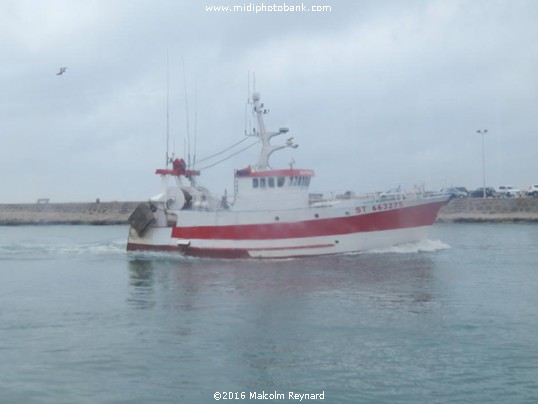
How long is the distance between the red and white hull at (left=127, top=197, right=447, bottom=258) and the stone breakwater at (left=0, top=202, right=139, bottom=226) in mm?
39832

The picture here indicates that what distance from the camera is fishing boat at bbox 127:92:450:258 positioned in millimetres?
26625

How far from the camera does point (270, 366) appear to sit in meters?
11.8

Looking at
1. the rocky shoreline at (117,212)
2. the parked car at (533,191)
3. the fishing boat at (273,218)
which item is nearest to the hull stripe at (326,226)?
the fishing boat at (273,218)

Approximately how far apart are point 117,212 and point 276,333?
59.2 meters

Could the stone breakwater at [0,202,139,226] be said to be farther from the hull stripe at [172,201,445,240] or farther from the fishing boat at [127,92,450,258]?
the hull stripe at [172,201,445,240]

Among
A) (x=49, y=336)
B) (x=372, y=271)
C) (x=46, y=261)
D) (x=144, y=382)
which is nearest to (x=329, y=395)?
(x=144, y=382)

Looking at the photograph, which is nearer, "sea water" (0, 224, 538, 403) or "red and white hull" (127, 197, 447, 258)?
"sea water" (0, 224, 538, 403)

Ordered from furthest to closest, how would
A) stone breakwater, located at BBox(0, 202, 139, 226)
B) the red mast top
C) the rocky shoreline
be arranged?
stone breakwater, located at BBox(0, 202, 139, 226), the rocky shoreline, the red mast top

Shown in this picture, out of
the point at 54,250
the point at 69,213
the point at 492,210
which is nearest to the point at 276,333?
the point at 54,250

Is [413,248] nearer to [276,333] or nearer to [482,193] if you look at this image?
[276,333]

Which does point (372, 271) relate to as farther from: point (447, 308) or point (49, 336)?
point (49, 336)

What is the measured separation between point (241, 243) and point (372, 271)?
668 centimetres

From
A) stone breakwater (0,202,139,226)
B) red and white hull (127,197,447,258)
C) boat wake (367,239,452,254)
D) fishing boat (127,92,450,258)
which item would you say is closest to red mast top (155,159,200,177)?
fishing boat (127,92,450,258)

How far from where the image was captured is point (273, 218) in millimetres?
26781
